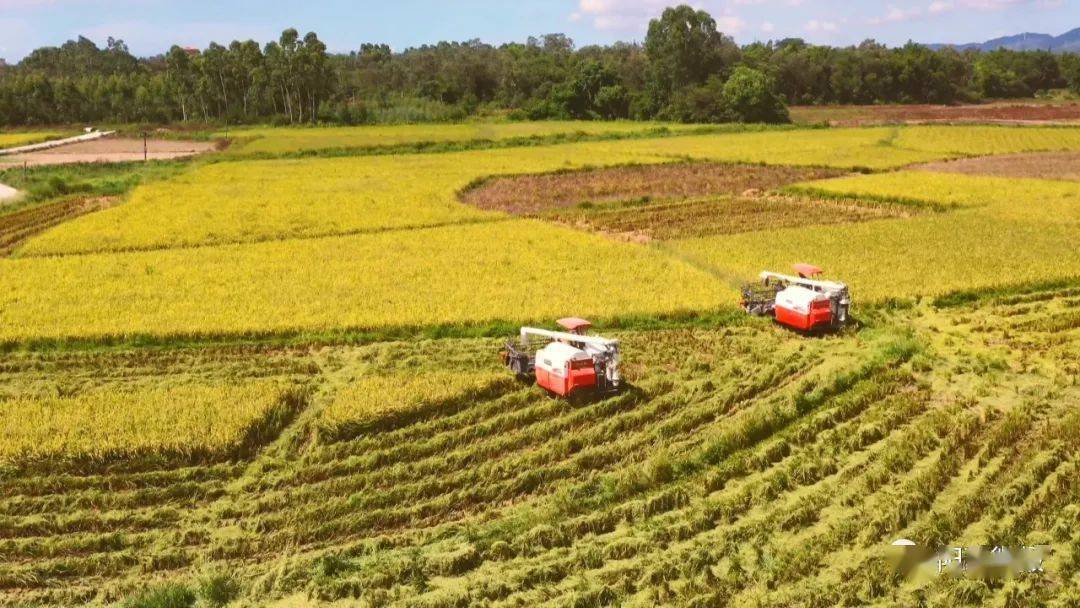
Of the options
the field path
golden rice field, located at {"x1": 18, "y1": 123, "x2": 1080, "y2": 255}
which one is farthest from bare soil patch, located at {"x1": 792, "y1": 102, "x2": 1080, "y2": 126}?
the field path

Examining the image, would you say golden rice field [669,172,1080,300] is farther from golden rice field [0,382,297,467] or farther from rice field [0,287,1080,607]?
golden rice field [0,382,297,467]

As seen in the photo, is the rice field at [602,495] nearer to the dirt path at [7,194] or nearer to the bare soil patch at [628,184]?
the bare soil patch at [628,184]

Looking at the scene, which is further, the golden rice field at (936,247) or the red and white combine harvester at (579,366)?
the golden rice field at (936,247)

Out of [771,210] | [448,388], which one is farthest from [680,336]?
[771,210]

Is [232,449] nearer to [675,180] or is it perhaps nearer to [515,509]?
[515,509]

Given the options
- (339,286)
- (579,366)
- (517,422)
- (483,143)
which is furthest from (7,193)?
(579,366)

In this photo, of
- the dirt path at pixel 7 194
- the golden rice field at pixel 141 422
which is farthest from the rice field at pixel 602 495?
the dirt path at pixel 7 194
